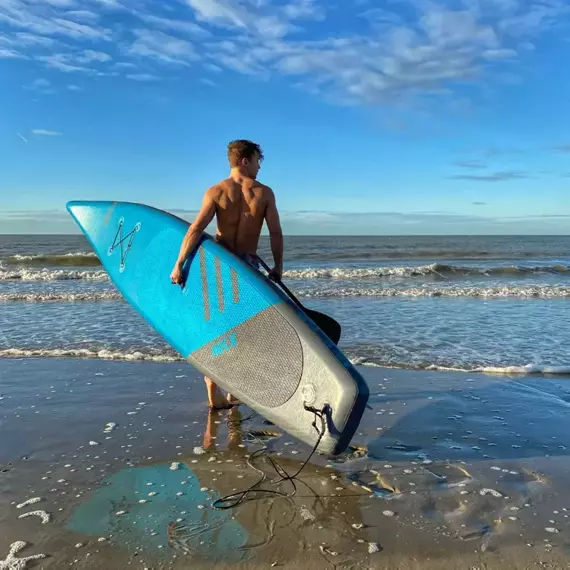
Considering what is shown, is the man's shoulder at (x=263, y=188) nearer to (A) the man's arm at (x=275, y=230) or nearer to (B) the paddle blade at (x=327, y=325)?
(A) the man's arm at (x=275, y=230)

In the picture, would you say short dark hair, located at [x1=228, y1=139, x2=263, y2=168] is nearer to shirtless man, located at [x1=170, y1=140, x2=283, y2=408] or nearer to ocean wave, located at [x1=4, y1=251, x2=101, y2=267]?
shirtless man, located at [x1=170, y1=140, x2=283, y2=408]

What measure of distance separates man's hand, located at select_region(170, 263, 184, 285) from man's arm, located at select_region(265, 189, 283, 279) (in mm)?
636

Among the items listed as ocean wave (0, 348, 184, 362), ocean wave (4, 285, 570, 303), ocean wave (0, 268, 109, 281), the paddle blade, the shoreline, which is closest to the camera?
the paddle blade

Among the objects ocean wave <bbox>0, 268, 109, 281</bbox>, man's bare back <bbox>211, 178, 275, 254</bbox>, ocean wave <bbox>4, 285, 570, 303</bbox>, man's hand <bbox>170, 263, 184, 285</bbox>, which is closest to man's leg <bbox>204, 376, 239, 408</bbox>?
man's hand <bbox>170, 263, 184, 285</bbox>

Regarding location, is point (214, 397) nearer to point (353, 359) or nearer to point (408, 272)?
point (353, 359)

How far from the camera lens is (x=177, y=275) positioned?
3.81 m

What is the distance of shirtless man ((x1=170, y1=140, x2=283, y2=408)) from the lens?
374 cm

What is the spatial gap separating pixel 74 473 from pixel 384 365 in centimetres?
339

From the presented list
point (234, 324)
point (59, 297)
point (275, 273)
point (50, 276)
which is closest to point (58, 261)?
point (50, 276)

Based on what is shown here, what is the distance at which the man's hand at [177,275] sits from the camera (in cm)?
381

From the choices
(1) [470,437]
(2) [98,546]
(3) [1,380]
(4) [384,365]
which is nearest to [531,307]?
(4) [384,365]

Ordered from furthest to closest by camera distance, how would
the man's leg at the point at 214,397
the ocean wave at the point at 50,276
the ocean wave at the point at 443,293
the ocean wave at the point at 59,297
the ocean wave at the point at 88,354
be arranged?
the ocean wave at the point at 50,276 < the ocean wave at the point at 443,293 < the ocean wave at the point at 59,297 < the ocean wave at the point at 88,354 < the man's leg at the point at 214,397

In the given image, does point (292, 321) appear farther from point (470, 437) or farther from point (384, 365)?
point (384, 365)

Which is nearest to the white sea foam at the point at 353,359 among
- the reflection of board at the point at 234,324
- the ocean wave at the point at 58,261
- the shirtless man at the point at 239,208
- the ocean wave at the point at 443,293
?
the reflection of board at the point at 234,324
